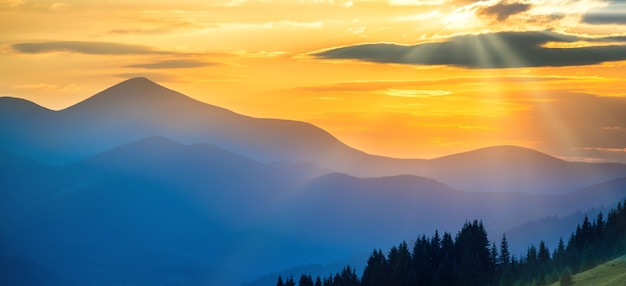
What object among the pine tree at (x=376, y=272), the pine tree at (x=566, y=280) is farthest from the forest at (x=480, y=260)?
the pine tree at (x=566, y=280)

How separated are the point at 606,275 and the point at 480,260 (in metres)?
32.2

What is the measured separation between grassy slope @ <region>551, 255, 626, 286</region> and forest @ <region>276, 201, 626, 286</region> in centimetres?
1442

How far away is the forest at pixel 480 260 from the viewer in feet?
404

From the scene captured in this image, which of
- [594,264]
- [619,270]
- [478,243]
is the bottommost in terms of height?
[619,270]

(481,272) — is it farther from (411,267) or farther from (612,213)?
(612,213)

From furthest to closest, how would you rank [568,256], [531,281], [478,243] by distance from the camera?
1. [478,243]
2. [568,256]
3. [531,281]

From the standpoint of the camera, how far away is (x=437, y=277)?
128625mm

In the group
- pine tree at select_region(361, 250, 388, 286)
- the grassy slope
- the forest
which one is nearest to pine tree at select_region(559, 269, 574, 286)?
the grassy slope

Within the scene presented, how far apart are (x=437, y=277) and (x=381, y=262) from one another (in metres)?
11.3

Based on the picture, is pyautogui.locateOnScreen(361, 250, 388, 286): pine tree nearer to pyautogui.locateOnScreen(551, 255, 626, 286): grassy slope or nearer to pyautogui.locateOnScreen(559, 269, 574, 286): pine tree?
pyautogui.locateOnScreen(551, 255, 626, 286): grassy slope

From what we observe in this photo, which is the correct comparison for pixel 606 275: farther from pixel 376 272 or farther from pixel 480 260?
pixel 376 272

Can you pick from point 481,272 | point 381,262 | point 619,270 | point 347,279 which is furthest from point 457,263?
point 619,270

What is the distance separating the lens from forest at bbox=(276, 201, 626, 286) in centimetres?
12312

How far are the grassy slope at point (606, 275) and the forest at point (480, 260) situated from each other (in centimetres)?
1442
